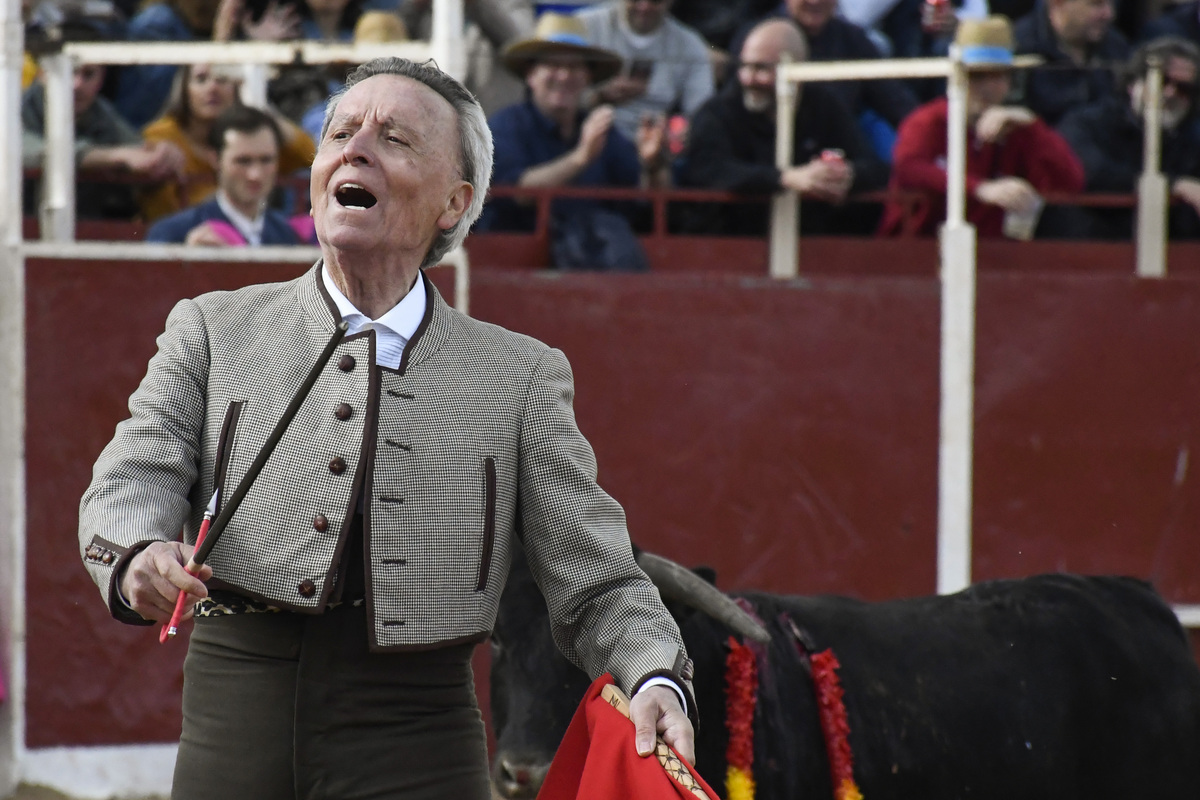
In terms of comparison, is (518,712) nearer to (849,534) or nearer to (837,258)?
(849,534)

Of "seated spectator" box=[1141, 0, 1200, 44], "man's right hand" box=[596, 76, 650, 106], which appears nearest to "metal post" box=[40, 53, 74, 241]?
"man's right hand" box=[596, 76, 650, 106]

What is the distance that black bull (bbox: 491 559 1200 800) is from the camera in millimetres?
3252

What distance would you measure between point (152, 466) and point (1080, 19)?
565cm

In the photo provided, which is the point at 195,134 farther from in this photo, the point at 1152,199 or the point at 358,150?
the point at 358,150

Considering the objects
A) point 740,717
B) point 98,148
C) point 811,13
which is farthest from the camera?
point 811,13

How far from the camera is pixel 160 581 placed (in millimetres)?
1608

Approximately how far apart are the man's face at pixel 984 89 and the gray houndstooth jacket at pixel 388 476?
4359mm

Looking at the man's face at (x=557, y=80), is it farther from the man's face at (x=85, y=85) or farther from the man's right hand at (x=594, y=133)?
the man's face at (x=85, y=85)

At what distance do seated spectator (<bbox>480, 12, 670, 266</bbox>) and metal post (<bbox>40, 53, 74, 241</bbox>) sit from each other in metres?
1.41

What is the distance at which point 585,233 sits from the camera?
5711mm

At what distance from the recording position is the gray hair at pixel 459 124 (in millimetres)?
1972

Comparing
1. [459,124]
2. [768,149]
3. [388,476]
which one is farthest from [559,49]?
[388,476]

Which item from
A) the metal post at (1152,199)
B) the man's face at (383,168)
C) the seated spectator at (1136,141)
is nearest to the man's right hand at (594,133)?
the seated spectator at (1136,141)

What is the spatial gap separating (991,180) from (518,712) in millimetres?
3588
